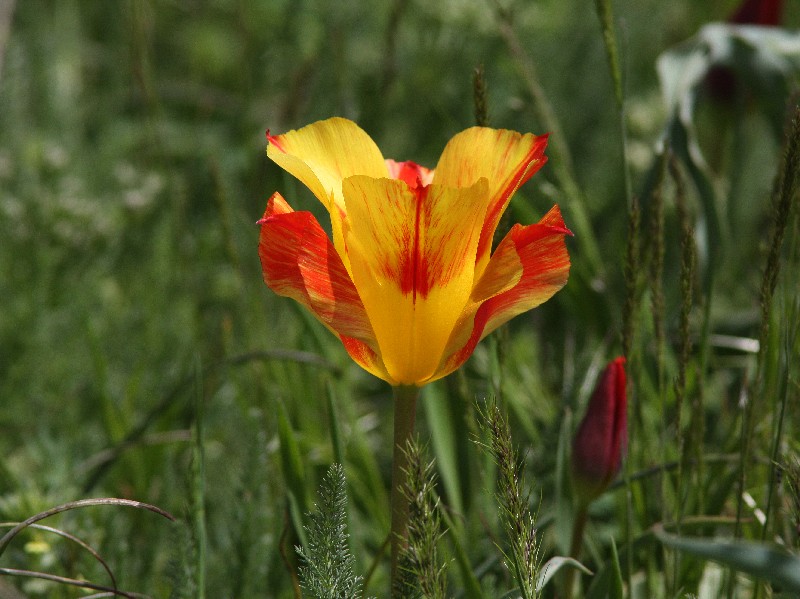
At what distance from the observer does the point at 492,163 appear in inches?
36.1

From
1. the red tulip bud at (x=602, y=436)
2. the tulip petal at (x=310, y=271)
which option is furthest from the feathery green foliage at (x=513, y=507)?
the red tulip bud at (x=602, y=436)

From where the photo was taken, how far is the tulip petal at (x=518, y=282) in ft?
2.86

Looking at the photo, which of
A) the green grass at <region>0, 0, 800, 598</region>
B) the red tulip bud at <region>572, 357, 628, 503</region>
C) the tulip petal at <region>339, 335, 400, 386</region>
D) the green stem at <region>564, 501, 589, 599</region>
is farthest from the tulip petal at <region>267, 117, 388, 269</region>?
the green stem at <region>564, 501, 589, 599</region>

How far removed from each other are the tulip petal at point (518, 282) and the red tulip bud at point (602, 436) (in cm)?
22

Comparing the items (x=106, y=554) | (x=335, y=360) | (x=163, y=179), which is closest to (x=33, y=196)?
(x=163, y=179)

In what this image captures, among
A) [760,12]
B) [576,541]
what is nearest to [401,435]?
[576,541]

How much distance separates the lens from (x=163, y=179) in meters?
2.69

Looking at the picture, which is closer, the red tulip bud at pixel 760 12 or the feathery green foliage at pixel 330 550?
the feathery green foliage at pixel 330 550

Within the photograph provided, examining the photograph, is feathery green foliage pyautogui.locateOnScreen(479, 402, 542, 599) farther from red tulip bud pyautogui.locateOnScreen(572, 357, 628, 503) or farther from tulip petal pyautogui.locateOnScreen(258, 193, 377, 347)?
red tulip bud pyautogui.locateOnScreen(572, 357, 628, 503)

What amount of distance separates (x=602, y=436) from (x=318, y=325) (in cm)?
65

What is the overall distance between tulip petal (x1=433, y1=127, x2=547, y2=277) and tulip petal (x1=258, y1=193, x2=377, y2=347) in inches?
4.9

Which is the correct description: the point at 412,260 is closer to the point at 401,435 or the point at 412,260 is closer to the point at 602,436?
the point at 401,435

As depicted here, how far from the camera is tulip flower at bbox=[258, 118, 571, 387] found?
2.77 ft

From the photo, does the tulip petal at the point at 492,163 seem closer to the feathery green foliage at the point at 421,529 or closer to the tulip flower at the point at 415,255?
the tulip flower at the point at 415,255
